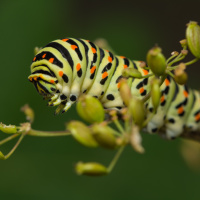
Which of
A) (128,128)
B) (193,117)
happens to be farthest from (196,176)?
(128,128)

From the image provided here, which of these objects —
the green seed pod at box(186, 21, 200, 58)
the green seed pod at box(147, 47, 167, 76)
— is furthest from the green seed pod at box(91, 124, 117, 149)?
the green seed pod at box(186, 21, 200, 58)

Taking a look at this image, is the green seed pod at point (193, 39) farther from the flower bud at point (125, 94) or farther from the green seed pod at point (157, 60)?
the flower bud at point (125, 94)

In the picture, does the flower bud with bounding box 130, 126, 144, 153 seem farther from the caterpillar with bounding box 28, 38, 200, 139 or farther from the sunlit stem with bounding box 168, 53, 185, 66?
the caterpillar with bounding box 28, 38, 200, 139

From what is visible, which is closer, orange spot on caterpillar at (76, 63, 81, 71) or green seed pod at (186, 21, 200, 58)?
green seed pod at (186, 21, 200, 58)

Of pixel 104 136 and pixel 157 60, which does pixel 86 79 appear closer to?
pixel 157 60

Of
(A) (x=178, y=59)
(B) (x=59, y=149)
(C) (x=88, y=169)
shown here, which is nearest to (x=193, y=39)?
(A) (x=178, y=59)

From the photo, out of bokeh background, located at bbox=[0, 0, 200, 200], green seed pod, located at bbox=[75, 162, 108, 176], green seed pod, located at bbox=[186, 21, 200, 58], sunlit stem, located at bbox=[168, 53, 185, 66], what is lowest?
bokeh background, located at bbox=[0, 0, 200, 200]
